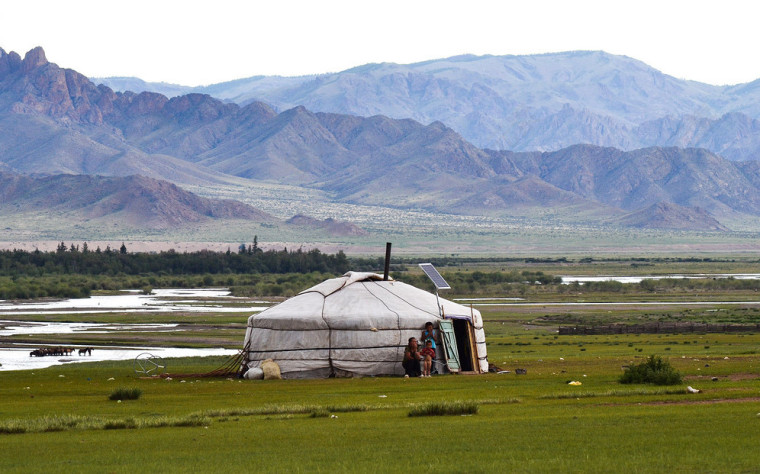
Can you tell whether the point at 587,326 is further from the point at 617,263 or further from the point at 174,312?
the point at 617,263

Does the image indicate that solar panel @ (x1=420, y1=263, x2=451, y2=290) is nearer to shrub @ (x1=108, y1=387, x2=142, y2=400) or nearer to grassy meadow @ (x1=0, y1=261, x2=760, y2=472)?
grassy meadow @ (x1=0, y1=261, x2=760, y2=472)

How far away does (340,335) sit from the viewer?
31359mm

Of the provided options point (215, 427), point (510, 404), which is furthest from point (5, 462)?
point (510, 404)

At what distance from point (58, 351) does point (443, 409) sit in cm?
2730

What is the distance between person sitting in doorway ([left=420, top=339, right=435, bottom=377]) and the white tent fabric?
1.15 meters

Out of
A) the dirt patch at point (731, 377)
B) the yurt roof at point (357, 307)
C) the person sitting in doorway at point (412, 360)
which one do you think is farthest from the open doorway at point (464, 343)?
the dirt patch at point (731, 377)

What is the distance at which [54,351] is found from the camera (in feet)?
145

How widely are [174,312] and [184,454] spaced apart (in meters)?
56.4

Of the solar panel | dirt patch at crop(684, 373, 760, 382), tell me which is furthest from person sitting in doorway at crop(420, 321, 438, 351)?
dirt patch at crop(684, 373, 760, 382)

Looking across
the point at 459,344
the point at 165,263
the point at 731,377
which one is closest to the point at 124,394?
the point at 459,344

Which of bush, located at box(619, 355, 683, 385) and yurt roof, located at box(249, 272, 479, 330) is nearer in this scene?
bush, located at box(619, 355, 683, 385)

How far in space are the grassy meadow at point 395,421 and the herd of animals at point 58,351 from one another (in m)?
6.16

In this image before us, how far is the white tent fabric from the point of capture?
31312 millimetres

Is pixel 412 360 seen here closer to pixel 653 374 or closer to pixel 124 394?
pixel 653 374
